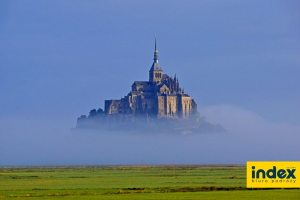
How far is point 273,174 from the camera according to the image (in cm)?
5809

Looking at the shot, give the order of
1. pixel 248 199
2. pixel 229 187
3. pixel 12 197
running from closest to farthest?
pixel 248 199
pixel 12 197
pixel 229 187

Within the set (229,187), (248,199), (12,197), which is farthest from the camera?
(229,187)

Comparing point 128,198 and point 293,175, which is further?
point 293,175

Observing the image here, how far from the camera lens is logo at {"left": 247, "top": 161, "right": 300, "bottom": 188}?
56806 mm

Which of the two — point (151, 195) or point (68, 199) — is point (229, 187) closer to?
point (151, 195)

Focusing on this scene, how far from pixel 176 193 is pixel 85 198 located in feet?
30.9

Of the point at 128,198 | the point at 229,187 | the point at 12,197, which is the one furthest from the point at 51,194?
the point at 229,187

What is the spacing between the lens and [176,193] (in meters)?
60.2

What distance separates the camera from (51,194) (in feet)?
196

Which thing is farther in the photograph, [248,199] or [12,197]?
[12,197]

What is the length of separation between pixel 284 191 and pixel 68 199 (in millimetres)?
20147

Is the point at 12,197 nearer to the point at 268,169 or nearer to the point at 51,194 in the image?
the point at 51,194

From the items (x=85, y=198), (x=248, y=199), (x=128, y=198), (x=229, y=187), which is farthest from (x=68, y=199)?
(x=229, y=187)

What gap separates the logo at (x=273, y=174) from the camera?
5681 centimetres
